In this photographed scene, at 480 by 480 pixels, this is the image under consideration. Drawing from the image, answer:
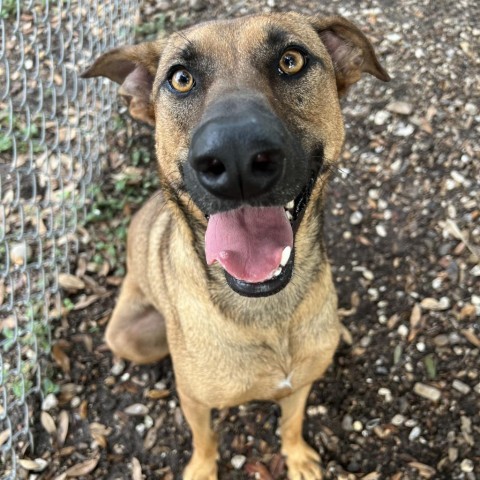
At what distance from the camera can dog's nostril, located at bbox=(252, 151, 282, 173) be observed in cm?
192

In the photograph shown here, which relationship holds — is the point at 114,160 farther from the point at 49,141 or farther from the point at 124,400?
the point at 124,400

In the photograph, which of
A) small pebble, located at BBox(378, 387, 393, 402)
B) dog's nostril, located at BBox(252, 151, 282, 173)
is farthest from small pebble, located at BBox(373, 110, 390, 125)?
dog's nostril, located at BBox(252, 151, 282, 173)

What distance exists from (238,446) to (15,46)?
4.09 meters

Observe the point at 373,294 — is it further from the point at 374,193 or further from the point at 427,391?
the point at 374,193

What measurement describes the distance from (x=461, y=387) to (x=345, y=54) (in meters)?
2.33

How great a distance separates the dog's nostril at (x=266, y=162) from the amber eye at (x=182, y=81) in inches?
27.9

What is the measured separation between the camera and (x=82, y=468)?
367cm

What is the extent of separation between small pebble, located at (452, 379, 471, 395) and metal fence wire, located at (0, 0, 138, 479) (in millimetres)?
2831

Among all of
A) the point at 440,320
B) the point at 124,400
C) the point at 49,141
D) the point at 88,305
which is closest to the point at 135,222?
the point at 88,305

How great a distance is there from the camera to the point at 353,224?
14.5 feet

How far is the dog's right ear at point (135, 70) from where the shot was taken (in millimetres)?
2738

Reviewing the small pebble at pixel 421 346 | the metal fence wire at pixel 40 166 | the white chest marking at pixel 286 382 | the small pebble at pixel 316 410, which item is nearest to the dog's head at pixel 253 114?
the white chest marking at pixel 286 382

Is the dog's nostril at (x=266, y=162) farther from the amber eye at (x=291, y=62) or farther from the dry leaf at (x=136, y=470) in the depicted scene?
the dry leaf at (x=136, y=470)

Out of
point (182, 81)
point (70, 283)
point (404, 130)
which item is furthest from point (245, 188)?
point (404, 130)
